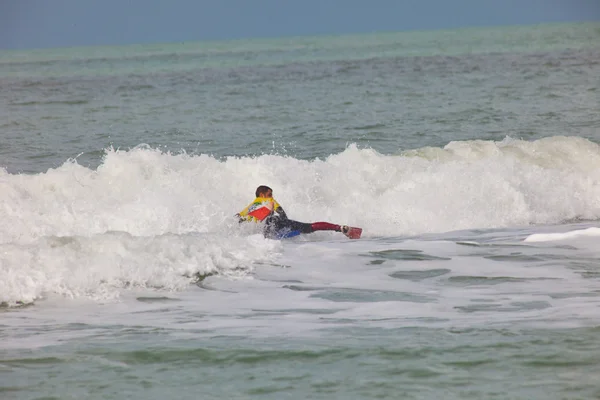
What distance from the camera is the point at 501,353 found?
26.0 ft

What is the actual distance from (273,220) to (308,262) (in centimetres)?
184

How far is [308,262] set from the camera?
12234 millimetres

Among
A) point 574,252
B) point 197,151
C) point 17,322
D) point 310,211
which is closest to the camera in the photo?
point 17,322

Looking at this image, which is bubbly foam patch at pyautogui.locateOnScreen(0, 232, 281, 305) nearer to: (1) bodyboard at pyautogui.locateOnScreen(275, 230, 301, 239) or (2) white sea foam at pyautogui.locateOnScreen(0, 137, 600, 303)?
(2) white sea foam at pyautogui.locateOnScreen(0, 137, 600, 303)

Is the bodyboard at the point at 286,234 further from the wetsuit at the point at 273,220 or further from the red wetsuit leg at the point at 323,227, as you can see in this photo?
the red wetsuit leg at the point at 323,227

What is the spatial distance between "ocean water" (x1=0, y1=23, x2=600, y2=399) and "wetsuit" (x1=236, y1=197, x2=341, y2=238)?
20cm

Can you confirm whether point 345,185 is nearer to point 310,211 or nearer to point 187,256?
point 310,211

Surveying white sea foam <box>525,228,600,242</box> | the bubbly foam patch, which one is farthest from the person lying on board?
white sea foam <box>525,228,600,242</box>

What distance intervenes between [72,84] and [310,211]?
33669 mm

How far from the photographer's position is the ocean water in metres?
7.70

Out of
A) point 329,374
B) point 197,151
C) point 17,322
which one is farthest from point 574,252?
point 197,151

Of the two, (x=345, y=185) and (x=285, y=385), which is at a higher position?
(x=345, y=185)

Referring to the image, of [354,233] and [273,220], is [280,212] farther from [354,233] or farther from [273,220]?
[354,233]

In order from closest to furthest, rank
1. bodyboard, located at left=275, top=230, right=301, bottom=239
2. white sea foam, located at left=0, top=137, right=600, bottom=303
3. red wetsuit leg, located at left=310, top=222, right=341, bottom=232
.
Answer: white sea foam, located at left=0, top=137, right=600, bottom=303 < bodyboard, located at left=275, top=230, right=301, bottom=239 < red wetsuit leg, located at left=310, top=222, right=341, bottom=232
